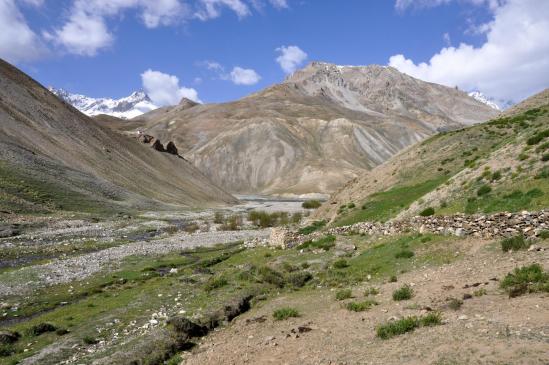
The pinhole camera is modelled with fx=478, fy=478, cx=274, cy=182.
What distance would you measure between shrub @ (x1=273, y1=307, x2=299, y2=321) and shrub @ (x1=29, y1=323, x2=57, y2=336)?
36.0 feet

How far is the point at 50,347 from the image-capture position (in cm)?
1909

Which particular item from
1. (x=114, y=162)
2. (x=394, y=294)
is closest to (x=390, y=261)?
(x=394, y=294)

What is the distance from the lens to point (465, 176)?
2862 centimetres

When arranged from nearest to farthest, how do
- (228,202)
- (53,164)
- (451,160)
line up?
(451,160) → (53,164) → (228,202)

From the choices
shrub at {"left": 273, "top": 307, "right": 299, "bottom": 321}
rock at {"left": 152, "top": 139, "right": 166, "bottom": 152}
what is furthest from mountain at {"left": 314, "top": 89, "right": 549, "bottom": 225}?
rock at {"left": 152, "top": 139, "right": 166, "bottom": 152}

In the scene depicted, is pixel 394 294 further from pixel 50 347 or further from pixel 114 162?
pixel 114 162

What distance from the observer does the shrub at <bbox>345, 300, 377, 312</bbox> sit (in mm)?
16703

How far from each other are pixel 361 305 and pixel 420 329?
12.4 feet

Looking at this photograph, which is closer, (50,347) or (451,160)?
(50,347)

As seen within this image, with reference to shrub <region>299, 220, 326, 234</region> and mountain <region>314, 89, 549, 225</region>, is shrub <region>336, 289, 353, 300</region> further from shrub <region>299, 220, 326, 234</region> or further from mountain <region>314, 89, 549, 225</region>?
shrub <region>299, 220, 326, 234</region>

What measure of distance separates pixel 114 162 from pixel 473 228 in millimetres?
111191

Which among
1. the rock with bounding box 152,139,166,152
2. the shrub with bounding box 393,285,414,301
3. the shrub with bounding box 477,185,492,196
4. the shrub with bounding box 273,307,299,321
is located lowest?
the shrub with bounding box 273,307,299,321

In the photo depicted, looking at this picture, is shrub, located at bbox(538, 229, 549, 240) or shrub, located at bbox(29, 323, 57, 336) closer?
shrub, located at bbox(538, 229, 549, 240)

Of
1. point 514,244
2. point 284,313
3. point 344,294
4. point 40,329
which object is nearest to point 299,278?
point 344,294
